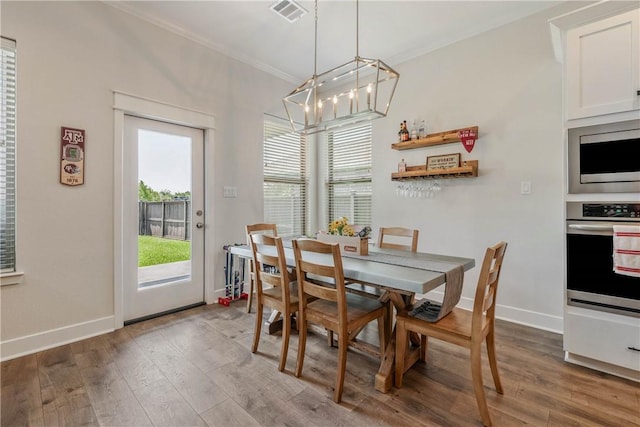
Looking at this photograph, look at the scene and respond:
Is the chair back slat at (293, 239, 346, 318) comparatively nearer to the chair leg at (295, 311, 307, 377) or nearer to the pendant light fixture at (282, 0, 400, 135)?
the chair leg at (295, 311, 307, 377)

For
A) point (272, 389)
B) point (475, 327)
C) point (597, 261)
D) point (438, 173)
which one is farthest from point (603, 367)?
point (272, 389)

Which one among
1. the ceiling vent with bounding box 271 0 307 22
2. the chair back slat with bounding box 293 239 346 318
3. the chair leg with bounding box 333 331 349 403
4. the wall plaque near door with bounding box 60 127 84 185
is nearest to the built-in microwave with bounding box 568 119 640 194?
the chair back slat with bounding box 293 239 346 318

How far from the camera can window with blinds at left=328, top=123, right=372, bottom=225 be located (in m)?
4.13

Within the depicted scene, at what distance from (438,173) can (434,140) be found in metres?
0.37

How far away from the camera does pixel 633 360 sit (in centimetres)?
185

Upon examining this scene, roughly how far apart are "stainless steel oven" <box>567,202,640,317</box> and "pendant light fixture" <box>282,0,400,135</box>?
1.58 m

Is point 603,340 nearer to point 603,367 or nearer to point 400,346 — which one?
point 603,367

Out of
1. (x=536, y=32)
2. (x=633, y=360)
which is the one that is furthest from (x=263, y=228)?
(x=536, y=32)

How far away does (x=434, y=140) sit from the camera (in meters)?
3.19

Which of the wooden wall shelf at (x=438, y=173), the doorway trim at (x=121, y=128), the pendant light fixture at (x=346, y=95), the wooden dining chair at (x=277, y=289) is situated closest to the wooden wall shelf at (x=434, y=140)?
the wooden wall shelf at (x=438, y=173)

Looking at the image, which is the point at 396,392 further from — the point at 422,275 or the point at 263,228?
the point at 263,228

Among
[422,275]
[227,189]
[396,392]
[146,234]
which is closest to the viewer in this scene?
[422,275]


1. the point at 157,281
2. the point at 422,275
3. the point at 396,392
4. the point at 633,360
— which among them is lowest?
the point at 396,392

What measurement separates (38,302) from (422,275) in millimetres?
2903
